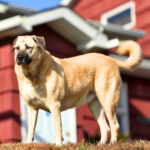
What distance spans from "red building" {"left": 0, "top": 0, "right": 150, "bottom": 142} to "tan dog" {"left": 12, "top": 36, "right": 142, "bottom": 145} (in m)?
3.17

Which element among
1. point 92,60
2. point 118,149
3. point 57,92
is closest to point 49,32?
point 92,60

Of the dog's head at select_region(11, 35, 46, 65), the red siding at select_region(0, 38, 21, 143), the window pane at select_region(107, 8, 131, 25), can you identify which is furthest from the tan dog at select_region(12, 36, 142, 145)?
the window pane at select_region(107, 8, 131, 25)

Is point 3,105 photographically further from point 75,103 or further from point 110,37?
point 110,37

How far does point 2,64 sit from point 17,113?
48.2 inches

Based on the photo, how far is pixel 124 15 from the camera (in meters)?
13.6

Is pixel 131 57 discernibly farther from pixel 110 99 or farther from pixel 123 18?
pixel 123 18

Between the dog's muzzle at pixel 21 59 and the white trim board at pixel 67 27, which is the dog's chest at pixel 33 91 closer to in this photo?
the dog's muzzle at pixel 21 59

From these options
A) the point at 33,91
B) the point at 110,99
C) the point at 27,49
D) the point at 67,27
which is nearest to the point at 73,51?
the point at 67,27

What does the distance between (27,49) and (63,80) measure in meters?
0.71

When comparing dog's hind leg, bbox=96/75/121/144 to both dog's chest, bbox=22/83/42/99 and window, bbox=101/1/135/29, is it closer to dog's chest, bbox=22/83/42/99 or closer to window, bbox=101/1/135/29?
dog's chest, bbox=22/83/42/99

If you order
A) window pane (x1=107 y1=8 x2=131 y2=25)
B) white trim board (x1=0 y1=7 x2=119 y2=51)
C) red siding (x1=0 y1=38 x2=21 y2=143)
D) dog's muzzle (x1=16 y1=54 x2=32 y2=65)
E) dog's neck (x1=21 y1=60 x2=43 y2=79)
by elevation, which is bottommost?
red siding (x1=0 y1=38 x2=21 y2=143)

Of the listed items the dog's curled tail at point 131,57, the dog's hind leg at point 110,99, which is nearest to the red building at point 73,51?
the dog's curled tail at point 131,57

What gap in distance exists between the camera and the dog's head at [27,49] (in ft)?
14.4

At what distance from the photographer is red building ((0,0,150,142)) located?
326 inches
